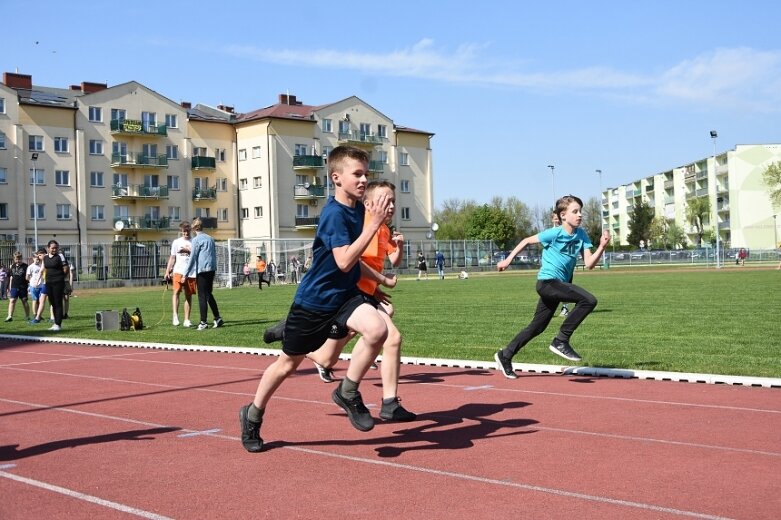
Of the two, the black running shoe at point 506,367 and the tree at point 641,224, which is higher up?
the tree at point 641,224

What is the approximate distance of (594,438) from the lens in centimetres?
654

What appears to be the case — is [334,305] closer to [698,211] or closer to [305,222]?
[305,222]

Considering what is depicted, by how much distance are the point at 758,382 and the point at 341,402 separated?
4776 millimetres

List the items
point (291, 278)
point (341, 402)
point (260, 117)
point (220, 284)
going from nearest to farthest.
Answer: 1. point (341, 402)
2. point (220, 284)
3. point (291, 278)
4. point (260, 117)

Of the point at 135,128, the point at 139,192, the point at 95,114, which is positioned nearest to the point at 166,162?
the point at 139,192

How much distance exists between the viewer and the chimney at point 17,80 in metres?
68.6

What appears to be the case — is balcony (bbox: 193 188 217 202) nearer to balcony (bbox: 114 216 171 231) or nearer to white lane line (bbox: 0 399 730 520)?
balcony (bbox: 114 216 171 231)

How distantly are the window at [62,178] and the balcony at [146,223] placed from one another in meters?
4.89

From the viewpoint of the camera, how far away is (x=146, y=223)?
72.3 meters

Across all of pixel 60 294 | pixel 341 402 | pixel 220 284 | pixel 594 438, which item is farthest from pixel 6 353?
pixel 220 284

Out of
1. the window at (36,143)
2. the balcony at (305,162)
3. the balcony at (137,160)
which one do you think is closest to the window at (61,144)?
the window at (36,143)

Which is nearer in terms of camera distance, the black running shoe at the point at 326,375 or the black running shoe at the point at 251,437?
the black running shoe at the point at 251,437

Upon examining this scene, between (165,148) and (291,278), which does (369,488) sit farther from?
(165,148)

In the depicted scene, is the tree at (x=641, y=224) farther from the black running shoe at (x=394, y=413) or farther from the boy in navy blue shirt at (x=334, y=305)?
the boy in navy blue shirt at (x=334, y=305)
